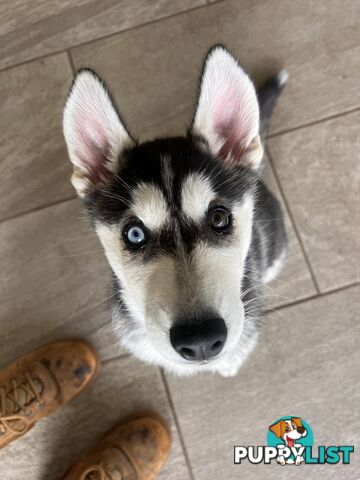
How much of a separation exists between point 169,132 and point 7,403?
1821mm

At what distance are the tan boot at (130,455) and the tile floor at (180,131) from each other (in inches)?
4.0

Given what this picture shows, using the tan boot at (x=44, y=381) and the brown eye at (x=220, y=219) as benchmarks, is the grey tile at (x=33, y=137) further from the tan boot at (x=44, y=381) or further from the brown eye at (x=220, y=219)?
the brown eye at (x=220, y=219)

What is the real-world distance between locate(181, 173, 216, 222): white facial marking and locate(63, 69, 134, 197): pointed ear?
1.16ft

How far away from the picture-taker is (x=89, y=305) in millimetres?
2498

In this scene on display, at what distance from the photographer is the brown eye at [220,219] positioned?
5.00 ft

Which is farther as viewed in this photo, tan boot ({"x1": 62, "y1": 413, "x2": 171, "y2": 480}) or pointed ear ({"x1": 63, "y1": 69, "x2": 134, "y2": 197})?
tan boot ({"x1": 62, "y1": 413, "x2": 171, "y2": 480})

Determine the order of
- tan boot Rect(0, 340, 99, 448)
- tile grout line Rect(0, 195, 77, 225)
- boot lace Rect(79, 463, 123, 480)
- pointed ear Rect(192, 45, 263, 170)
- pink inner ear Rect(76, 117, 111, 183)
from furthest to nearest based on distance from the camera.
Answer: tile grout line Rect(0, 195, 77, 225) → tan boot Rect(0, 340, 99, 448) → boot lace Rect(79, 463, 123, 480) → pink inner ear Rect(76, 117, 111, 183) → pointed ear Rect(192, 45, 263, 170)

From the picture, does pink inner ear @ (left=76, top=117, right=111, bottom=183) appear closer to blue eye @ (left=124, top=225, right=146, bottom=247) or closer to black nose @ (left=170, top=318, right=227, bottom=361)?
blue eye @ (left=124, top=225, right=146, bottom=247)

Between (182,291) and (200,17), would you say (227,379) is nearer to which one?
(182,291)

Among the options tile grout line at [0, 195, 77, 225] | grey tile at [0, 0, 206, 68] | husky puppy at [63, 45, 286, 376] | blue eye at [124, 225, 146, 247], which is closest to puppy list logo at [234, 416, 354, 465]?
husky puppy at [63, 45, 286, 376]

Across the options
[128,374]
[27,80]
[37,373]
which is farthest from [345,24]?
[37,373]

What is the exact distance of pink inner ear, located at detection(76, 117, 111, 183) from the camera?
1.60 m

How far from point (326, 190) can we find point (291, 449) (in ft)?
4.90

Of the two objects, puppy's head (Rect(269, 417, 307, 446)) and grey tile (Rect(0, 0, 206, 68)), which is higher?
grey tile (Rect(0, 0, 206, 68))
